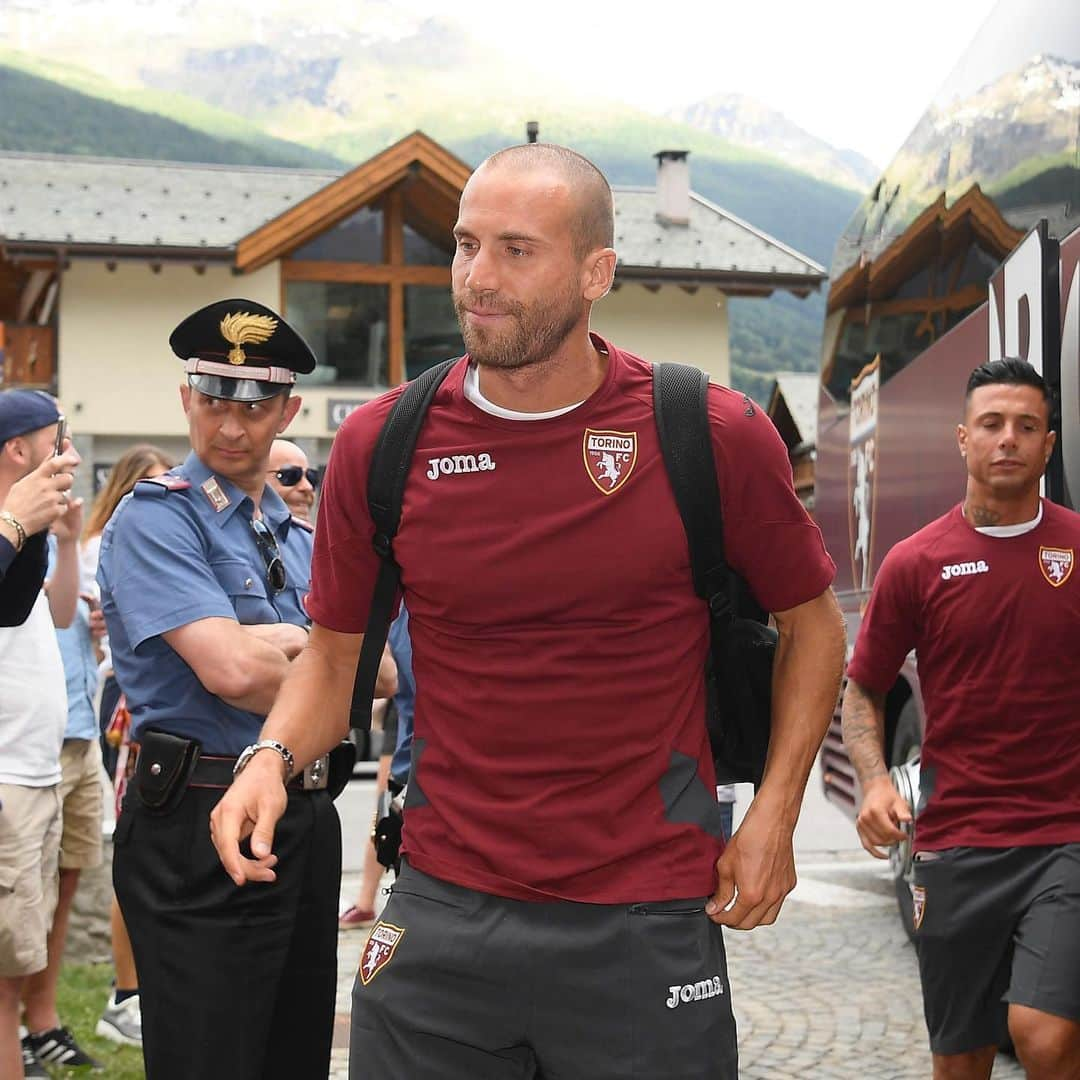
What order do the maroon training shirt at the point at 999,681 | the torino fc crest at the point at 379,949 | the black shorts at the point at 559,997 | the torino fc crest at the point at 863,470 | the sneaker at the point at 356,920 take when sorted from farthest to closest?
1. the torino fc crest at the point at 863,470
2. the sneaker at the point at 356,920
3. the maroon training shirt at the point at 999,681
4. the torino fc crest at the point at 379,949
5. the black shorts at the point at 559,997

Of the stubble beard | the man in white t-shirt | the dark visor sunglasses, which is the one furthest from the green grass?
the stubble beard

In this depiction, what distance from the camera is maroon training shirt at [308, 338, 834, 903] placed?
103 inches

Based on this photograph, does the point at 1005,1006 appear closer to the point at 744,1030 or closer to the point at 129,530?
the point at 744,1030

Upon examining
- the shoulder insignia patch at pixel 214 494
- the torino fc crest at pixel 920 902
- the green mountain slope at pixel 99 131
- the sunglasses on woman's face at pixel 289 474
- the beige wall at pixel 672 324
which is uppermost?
the green mountain slope at pixel 99 131

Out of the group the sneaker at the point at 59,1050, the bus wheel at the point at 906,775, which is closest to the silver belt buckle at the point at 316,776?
the sneaker at the point at 59,1050

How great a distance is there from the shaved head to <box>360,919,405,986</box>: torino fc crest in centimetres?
110

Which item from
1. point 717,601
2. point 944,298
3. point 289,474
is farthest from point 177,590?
point 944,298

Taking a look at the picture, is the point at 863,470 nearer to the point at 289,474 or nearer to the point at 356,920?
the point at 356,920

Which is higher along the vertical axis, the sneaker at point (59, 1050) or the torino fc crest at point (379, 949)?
the torino fc crest at point (379, 949)

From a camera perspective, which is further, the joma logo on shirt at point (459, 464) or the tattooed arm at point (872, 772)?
the tattooed arm at point (872, 772)

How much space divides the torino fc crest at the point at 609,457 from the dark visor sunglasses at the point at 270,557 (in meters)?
1.46

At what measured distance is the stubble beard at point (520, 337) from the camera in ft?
8.60

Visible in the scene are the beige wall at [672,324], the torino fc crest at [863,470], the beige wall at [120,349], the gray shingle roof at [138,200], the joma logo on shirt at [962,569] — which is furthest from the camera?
the beige wall at [672,324]

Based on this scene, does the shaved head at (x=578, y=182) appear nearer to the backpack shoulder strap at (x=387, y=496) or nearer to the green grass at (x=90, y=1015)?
the backpack shoulder strap at (x=387, y=496)
